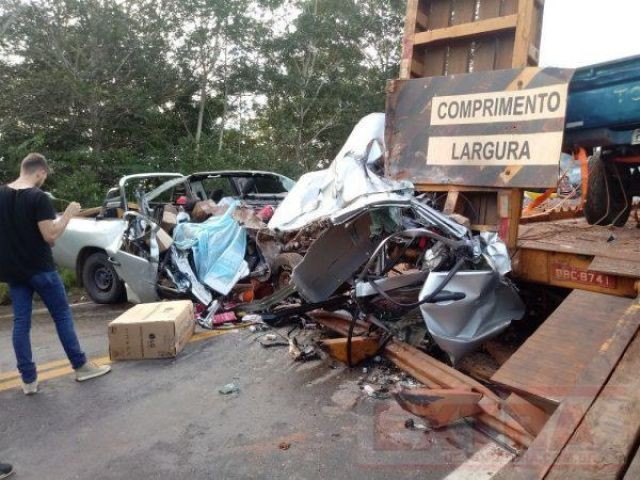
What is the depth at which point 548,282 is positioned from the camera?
355 centimetres

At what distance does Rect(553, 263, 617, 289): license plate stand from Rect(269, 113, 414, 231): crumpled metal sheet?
47.6 inches

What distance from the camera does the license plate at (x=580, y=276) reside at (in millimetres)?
3143

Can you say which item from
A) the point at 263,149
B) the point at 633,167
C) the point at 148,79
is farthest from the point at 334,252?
the point at 263,149

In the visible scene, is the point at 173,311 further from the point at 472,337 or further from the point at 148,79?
the point at 148,79

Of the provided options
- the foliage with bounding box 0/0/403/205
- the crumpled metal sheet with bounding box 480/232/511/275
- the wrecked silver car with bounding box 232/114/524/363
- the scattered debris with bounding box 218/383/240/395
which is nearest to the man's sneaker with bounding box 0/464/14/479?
the scattered debris with bounding box 218/383/240/395

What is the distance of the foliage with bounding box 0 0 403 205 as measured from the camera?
10.7 m

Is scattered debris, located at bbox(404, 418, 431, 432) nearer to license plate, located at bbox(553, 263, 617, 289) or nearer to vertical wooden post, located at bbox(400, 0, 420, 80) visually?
license plate, located at bbox(553, 263, 617, 289)

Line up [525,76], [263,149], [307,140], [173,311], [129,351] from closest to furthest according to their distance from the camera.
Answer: [525,76]
[129,351]
[173,311]
[263,149]
[307,140]

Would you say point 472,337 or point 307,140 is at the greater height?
point 307,140

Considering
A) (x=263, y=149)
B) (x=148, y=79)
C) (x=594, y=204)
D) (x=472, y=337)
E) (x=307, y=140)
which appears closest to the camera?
(x=472, y=337)

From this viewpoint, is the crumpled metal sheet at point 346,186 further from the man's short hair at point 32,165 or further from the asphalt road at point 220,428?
the man's short hair at point 32,165

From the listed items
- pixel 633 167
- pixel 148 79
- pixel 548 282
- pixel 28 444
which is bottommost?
pixel 28 444

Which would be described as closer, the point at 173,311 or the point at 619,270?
the point at 619,270

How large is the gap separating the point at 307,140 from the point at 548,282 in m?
14.3
